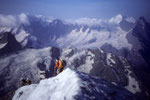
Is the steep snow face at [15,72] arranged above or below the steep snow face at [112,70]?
above

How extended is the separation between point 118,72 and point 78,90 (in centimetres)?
18159

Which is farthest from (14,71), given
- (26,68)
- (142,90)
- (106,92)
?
(142,90)

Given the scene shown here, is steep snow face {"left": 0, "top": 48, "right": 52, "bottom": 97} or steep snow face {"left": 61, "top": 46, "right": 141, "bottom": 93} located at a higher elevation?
steep snow face {"left": 0, "top": 48, "right": 52, "bottom": 97}

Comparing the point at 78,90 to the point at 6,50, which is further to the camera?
the point at 6,50

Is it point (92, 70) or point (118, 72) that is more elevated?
point (92, 70)

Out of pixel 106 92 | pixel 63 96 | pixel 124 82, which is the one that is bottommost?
pixel 124 82

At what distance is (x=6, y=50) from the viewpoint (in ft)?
453

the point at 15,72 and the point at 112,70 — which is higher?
the point at 15,72

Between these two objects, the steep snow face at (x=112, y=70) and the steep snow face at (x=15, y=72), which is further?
the steep snow face at (x=112, y=70)

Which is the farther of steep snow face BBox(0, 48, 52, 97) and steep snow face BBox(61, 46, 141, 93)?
steep snow face BBox(61, 46, 141, 93)

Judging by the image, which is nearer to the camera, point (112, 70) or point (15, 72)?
A: point (15, 72)

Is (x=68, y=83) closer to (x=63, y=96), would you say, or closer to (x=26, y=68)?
(x=63, y=96)

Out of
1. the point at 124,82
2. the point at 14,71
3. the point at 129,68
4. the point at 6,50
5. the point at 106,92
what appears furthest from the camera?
the point at 129,68

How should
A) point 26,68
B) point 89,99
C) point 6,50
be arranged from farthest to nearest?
point 6,50
point 26,68
point 89,99
